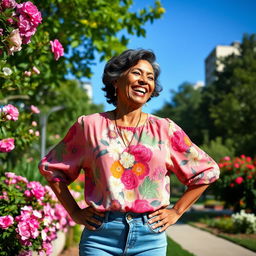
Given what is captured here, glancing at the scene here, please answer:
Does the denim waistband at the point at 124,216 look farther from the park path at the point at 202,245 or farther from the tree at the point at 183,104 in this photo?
the tree at the point at 183,104

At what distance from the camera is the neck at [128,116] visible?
253 centimetres

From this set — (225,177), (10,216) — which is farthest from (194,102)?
(10,216)

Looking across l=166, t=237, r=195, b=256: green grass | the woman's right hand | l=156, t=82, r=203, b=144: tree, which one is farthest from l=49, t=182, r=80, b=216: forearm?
l=156, t=82, r=203, b=144: tree

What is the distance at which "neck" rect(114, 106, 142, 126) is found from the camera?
2.53 metres

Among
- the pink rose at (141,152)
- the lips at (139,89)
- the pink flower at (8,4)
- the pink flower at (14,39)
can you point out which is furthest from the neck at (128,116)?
the pink flower at (8,4)

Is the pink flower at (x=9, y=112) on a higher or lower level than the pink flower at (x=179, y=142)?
higher

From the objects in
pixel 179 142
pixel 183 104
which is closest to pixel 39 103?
pixel 179 142

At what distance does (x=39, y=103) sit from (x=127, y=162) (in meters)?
5.82

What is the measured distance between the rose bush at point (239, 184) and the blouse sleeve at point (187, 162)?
8729mm

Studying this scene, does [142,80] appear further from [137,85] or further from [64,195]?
[64,195]

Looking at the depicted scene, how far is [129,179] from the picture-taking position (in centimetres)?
231

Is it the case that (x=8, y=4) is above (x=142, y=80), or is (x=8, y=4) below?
above

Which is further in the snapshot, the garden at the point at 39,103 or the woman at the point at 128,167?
the garden at the point at 39,103

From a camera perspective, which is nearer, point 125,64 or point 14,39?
point 125,64
